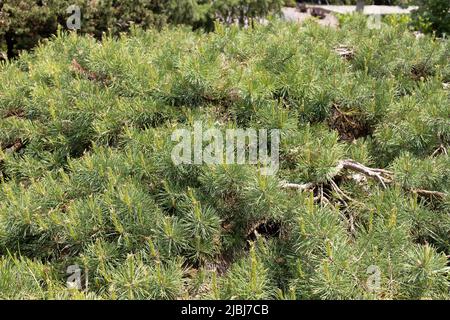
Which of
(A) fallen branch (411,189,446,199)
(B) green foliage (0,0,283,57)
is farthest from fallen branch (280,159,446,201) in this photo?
(B) green foliage (0,0,283,57)

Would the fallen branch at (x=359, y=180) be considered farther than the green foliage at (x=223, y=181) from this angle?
Yes

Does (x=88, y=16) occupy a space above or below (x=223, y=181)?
below

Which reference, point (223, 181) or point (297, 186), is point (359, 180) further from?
point (223, 181)

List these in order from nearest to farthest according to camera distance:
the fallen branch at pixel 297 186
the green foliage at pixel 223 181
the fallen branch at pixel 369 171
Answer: the green foliage at pixel 223 181 < the fallen branch at pixel 297 186 < the fallen branch at pixel 369 171

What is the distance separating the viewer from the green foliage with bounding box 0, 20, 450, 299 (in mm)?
1449

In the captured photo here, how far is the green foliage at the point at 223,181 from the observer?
145cm

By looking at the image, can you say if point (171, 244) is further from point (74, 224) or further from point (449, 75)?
point (449, 75)

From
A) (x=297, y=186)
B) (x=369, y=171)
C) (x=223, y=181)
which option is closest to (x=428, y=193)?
(x=369, y=171)

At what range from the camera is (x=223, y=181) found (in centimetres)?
157

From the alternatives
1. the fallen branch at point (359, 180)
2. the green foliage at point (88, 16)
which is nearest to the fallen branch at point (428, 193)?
the fallen branch at point (359, 180)

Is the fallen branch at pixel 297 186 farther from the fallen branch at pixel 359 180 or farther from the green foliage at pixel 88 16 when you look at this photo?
the green foliage at pixel 88 16

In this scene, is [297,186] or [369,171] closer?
[297,186]

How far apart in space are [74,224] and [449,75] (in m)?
2.12

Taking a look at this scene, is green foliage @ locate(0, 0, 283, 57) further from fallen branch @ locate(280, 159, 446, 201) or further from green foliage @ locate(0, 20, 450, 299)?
fallen branch @ locate(280, 159, 446, 201)
